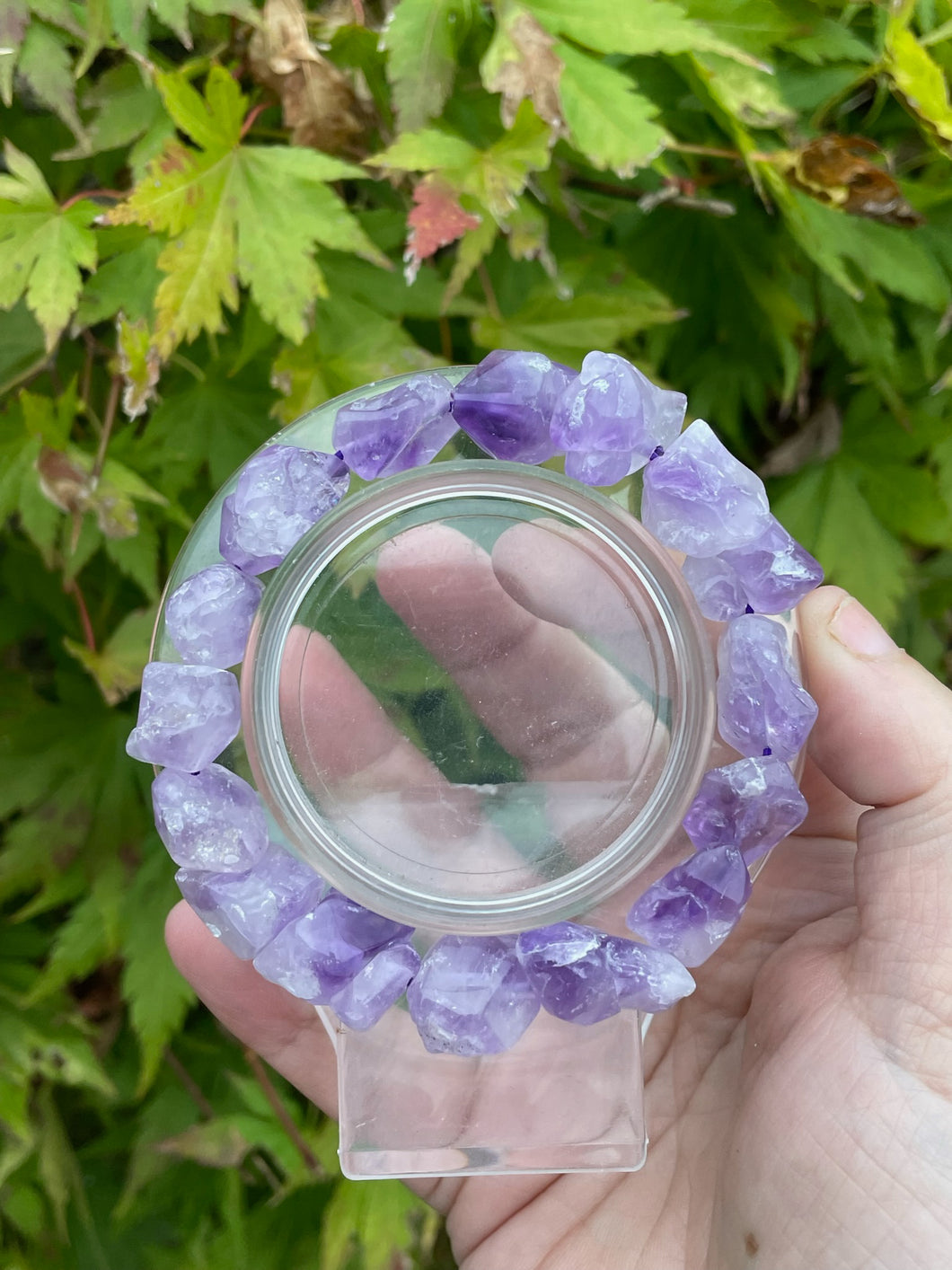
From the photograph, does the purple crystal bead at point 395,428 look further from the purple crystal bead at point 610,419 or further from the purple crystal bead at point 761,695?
the purple crystal bead at point 761,695

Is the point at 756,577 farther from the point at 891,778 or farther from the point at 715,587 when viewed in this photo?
the point at 891,778

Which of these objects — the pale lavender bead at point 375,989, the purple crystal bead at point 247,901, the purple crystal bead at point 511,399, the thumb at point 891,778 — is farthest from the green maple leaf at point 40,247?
the thumb at point 891,778

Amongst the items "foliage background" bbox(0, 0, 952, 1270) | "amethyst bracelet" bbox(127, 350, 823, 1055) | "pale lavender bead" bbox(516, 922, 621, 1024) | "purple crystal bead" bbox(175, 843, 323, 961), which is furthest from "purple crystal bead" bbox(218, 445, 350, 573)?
"pale lavender bead" bbox(516, 922, 621, 1024)

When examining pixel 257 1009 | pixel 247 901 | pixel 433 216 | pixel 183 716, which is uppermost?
pixel 433 216

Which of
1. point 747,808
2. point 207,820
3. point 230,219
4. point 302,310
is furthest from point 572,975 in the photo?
point 230,219

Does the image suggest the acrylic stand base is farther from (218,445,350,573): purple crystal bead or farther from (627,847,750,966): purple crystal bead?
(218,445,350,573): purple crystal bead
